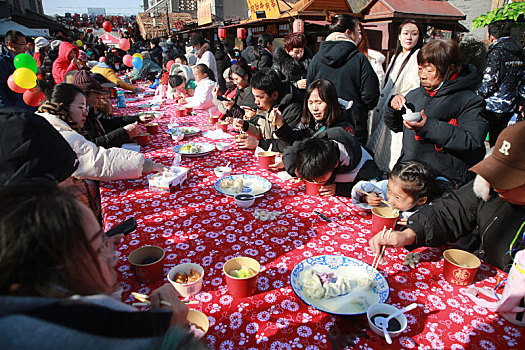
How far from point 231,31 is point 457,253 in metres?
13.9

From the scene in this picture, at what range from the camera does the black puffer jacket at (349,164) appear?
7.41ft

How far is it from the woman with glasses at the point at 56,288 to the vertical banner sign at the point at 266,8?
8893mm

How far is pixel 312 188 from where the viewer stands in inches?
87.0

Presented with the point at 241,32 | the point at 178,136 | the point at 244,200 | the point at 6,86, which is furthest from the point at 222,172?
the point at 241,32

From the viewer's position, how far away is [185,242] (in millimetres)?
1702

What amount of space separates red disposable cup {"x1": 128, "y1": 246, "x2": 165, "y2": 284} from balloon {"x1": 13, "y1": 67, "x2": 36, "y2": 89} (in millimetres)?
3910


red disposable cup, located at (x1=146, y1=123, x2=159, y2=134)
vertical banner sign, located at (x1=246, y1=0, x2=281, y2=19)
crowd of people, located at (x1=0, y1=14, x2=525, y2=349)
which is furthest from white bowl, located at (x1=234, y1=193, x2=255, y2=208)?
vertical banner sign, located at (x1=246, y1=0, x2=281, y2=19)

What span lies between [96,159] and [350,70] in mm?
2802

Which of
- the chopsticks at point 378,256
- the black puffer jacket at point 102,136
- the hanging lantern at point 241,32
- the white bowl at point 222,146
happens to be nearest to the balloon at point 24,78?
the black puffer jacket at point 102,136

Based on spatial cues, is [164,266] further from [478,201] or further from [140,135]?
[140,135]

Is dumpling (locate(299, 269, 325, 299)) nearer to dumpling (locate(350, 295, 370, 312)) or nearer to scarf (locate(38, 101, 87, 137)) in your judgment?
dumpling (locate(350, 295, 370, 312))

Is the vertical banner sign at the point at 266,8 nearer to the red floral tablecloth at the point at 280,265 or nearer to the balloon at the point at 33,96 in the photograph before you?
the balloon at the point at 33,96

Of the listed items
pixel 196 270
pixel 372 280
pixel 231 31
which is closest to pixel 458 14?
pixel 372 280

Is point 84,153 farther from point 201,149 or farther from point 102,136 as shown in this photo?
point 201,149
